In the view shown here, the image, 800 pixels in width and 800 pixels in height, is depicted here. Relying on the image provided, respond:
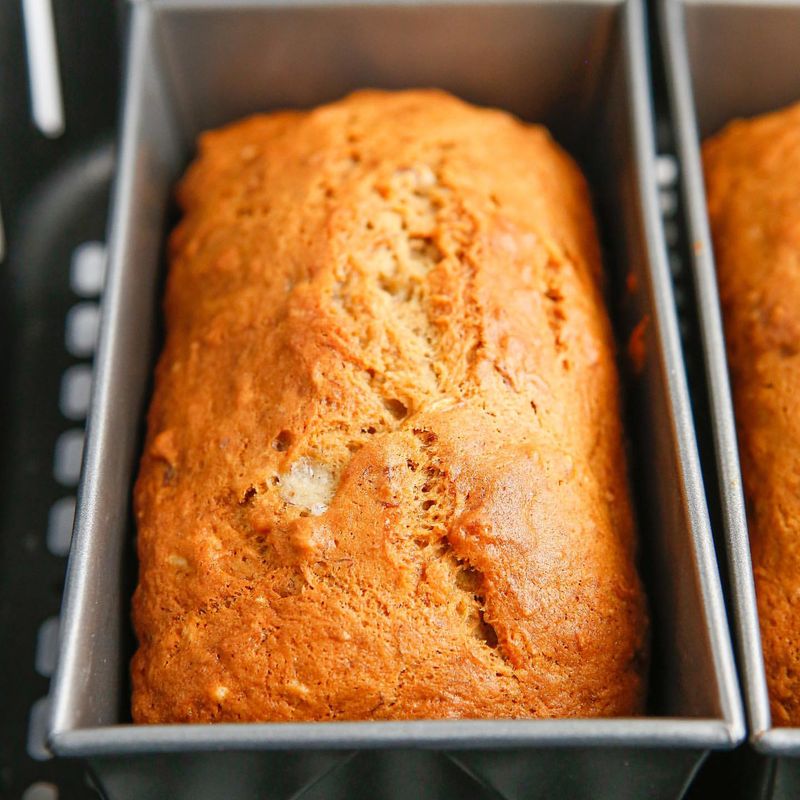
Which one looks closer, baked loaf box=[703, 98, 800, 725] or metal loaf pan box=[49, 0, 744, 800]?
metal loaf pan box=[49, 0, 744, 800]

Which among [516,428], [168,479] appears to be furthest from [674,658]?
[168,479]

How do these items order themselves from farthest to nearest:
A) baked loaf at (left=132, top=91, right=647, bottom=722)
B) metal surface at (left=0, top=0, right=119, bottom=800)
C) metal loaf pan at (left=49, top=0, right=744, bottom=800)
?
1. metal surface at (left=0, top=0, right=119, bottom=800)
2. baked loaf at (left=132, top=91, right=647, bottom=722)
3. metal loaf pan at (left=49, top=0, right=744, bottom=800)

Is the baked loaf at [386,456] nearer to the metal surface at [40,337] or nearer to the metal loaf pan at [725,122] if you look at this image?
the metal loaf pan at [725,122]

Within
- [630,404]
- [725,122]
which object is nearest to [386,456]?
[630,404]

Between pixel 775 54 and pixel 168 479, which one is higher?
pixel 775 54

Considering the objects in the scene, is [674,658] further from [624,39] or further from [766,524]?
[624,39]

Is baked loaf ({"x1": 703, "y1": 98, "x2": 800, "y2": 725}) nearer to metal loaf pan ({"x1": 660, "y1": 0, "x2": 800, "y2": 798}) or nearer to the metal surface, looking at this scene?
metal loaf pan ({"x1": 660, "y1": 0, "x2": 800, "y2": 798})

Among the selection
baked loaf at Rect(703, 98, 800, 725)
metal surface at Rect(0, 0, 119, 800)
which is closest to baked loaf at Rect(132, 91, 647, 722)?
baked loaf at Rect(703, 98, 800, 725)
